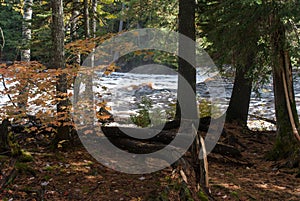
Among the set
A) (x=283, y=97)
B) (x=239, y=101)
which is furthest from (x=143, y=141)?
(x=239, y=101)

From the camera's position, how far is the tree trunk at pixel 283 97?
559 centimetres

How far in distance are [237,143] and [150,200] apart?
164 inches

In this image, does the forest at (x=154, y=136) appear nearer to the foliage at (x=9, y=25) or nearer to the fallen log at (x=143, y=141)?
the fallen log at (x=143, y=141)

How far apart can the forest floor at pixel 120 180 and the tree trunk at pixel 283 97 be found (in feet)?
1.24

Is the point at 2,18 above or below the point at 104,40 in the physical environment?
above

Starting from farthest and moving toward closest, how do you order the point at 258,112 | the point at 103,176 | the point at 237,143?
the point at 258,112 < the point at 237,143 < the point at 103,176

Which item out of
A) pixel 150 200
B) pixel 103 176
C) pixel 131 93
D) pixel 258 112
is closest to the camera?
pixel 150 200

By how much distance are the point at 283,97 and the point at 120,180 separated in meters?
3.59

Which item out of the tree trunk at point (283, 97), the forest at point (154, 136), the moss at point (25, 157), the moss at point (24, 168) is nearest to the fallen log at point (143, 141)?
the forest at point (154, 136)

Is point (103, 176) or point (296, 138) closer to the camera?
point (103, 176)

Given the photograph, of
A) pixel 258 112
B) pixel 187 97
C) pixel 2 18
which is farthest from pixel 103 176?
pixel 2 18

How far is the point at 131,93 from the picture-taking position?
20562 millimetres

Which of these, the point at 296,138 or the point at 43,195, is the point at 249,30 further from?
the point at 43,195

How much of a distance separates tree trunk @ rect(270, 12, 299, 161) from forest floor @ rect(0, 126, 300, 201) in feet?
1.24
